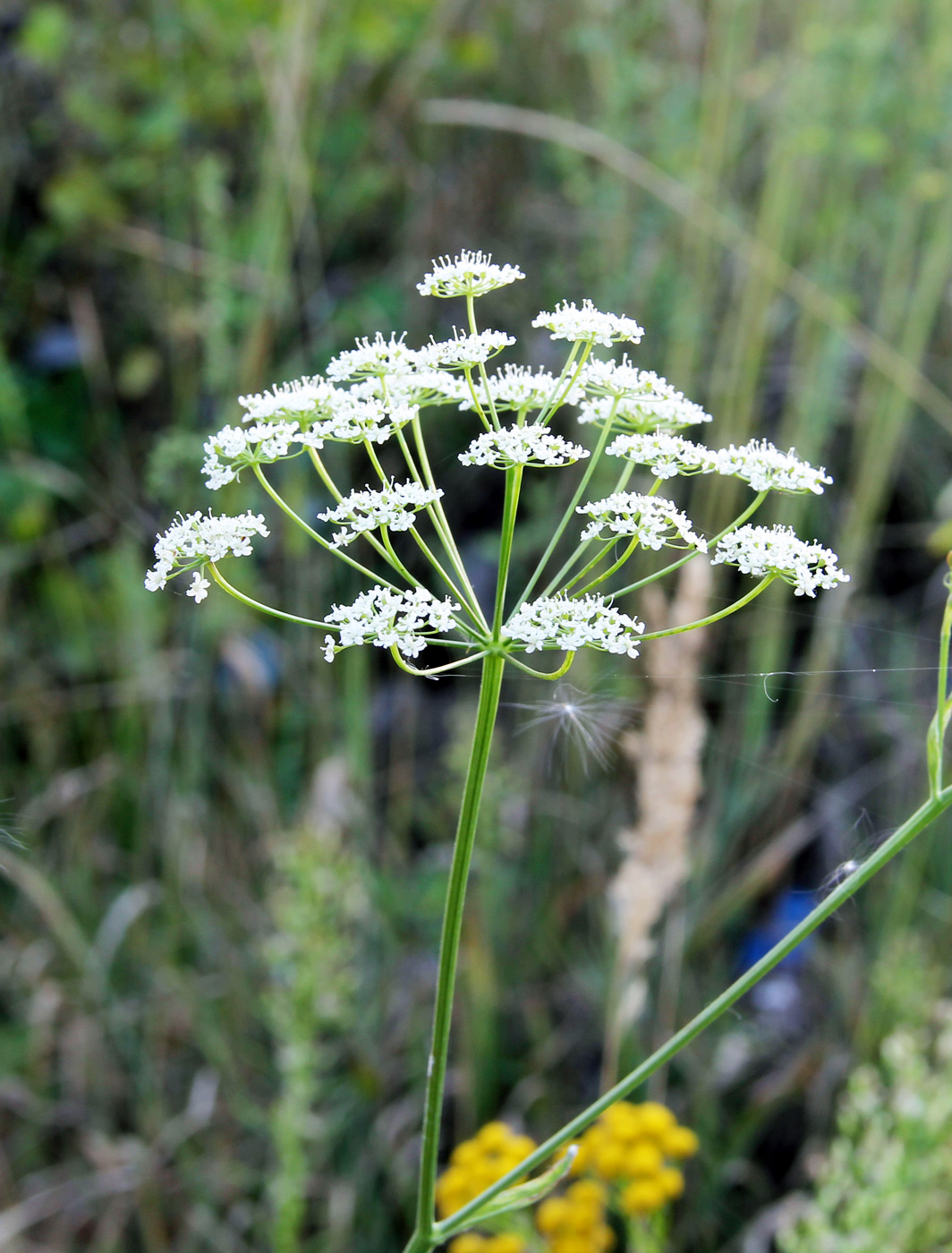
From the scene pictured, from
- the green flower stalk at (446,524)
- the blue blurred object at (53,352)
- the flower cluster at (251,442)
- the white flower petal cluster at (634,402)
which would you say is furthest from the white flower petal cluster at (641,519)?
the blue blurred object at (53,352)

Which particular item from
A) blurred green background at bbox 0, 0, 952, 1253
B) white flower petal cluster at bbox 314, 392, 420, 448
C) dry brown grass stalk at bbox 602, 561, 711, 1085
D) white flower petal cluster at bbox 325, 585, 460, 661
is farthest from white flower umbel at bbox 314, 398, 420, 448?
blurred green background at bbox 0, 0, 952, 1253

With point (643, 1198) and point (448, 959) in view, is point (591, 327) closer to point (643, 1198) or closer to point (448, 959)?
point (448, 959)

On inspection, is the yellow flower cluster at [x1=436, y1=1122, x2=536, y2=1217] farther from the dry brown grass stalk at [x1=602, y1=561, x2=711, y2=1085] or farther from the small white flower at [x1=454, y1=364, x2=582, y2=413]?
the small white flower at [x1=454, y1=364, x2=582, y2=413]

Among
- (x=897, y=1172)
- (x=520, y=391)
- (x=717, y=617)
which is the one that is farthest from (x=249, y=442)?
(x=897, y=1172)

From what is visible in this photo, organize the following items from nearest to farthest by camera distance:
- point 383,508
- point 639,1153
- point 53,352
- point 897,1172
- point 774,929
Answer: point 383,508 < point 897,1172 < point 639,1153 < point 774,929 < point 53,352

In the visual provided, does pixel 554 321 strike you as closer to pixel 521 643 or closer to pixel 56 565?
pixel 521 643

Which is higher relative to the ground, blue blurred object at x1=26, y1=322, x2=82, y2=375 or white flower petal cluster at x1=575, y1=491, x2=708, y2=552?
blue blurred object at x1=26, y1=322, x2=82, y2=375

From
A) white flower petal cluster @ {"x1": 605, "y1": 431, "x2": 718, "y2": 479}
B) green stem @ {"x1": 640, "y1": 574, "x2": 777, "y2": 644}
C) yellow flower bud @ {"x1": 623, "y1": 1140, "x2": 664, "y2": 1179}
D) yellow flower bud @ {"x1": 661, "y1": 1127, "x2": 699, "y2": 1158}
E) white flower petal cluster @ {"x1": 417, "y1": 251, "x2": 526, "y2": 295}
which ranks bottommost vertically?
yellow flower bud @ {"x1": 623, "y1": 1140, "x2": 664, "y2": 1179}
